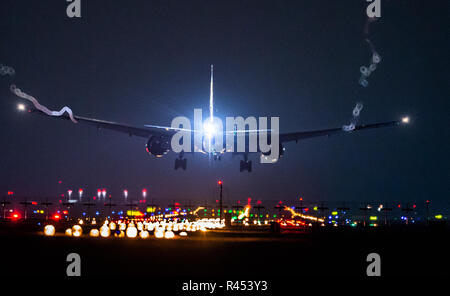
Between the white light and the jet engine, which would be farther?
the jet engine

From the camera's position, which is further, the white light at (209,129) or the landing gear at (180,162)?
the landing gear at (180,162)

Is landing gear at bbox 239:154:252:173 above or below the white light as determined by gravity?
below

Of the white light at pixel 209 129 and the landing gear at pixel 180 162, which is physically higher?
the white light at pixel 209 129

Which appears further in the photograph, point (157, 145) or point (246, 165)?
point (246, 165)

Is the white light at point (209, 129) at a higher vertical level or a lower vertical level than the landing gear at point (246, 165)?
higher

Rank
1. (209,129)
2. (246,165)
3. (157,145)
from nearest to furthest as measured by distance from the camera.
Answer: (209,129), (157,145), (246,165)

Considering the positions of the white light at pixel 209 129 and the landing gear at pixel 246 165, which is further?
the landing gear at pixel 246 165

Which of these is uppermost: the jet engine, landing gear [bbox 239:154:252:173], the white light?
the white light

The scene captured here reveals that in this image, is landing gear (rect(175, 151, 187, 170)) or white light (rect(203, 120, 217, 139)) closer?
white light (rect(203, 120, 217, 139))

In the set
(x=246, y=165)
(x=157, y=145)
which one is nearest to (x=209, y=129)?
(x=157, y=145)

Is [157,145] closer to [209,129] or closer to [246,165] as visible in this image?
[209,129]

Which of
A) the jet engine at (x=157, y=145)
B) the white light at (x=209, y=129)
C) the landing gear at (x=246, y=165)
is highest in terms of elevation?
the white light at (x=209, y=129)

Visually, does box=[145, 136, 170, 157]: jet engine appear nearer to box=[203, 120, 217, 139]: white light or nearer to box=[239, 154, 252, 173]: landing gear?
box=[203, 120, 217, 139]: white light

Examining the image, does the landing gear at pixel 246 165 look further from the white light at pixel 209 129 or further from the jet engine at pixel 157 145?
the jet engine at pixel 157 145
